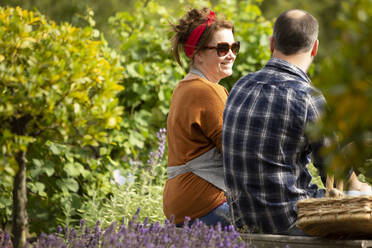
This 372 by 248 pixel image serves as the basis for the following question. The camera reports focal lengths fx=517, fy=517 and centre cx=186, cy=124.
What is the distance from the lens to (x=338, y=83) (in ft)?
3.86

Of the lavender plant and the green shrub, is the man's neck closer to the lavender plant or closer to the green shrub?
the green shrub

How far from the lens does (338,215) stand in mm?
2248

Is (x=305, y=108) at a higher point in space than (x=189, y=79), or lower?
lower

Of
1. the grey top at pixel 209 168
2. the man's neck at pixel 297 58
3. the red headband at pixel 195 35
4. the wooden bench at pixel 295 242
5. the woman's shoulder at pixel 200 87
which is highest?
the red headband at pixel 195 35

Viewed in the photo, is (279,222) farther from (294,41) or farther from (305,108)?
(294,41)

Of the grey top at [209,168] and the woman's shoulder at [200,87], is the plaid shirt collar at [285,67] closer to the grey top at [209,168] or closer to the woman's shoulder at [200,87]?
the woman's shoulder at [200,87]

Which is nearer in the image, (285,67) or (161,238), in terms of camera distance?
(161,238)

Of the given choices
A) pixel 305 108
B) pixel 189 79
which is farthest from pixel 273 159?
pixel 189 79

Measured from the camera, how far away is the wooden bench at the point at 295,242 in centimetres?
238

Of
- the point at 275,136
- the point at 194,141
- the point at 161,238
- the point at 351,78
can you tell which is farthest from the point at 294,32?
the point at 351,78

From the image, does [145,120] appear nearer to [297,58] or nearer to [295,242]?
[297,58]

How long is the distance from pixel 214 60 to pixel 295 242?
1387 millimetres

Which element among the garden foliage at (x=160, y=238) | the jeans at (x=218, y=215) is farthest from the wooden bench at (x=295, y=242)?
the jeans at (x=218, y=215)

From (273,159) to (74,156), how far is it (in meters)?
2.25
